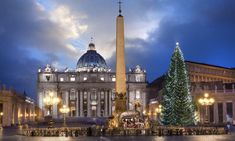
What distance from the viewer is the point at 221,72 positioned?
14038cm

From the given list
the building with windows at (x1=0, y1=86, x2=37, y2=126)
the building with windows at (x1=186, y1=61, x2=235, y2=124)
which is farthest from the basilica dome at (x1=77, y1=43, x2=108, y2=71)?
the building with windows at (x1=186, y1=61, x2=235, y2=124)

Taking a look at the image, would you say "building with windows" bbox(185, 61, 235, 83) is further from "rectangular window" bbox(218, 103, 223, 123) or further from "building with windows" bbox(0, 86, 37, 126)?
"building with windows" bbox(0, 86, 37, 126)

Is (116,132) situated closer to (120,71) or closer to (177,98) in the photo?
(120,71)

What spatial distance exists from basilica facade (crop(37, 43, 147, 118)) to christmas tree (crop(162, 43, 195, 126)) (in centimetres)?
10755

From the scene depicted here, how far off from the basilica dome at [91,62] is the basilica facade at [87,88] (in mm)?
3039

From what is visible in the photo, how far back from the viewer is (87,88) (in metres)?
171

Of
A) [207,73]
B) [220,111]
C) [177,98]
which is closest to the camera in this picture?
[177,98]

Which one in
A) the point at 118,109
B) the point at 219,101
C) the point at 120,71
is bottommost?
the point at 118,109

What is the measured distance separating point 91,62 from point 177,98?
12313cm

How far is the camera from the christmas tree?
58938 millimetres

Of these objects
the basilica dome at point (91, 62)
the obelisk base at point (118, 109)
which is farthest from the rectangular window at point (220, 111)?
the basilica dome at point (91, 62)

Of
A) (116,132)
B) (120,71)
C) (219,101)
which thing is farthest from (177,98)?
(219,101)

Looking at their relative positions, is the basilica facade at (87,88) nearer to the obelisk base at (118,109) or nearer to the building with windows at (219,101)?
the building with windows at (219,101)

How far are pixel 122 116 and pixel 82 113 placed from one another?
128m
